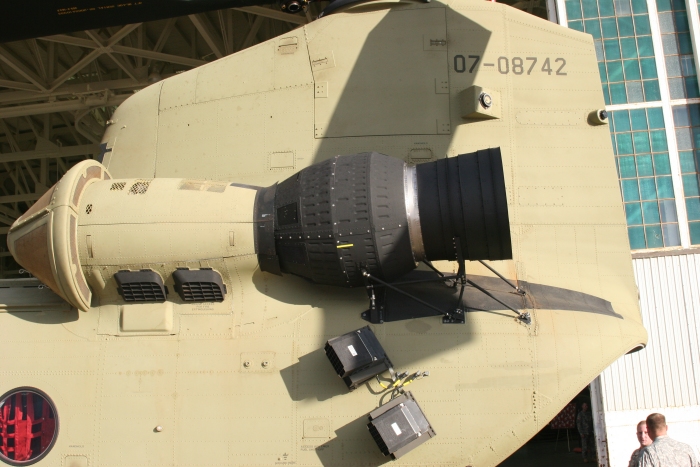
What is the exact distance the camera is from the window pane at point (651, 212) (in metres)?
10.2

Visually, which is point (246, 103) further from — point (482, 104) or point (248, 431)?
point (248, 431)

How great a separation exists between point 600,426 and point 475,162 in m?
5.96

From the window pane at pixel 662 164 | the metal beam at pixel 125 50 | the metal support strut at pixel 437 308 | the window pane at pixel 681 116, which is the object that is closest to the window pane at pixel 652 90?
the window pane at pixel 681 116

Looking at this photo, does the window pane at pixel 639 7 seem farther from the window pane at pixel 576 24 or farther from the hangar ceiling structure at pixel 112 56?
the hangar ceiling structure at pixel 112 56

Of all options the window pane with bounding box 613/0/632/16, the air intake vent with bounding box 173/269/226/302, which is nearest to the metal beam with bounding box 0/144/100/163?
the air intake vent with bounding box 173/269/226/302

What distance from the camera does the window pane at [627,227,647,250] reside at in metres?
10.1

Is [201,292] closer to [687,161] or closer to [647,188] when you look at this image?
[647,188]

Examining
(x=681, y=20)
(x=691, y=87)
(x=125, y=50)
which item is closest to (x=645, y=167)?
(x=691, y=87)

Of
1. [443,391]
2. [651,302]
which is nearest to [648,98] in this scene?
[651,302]

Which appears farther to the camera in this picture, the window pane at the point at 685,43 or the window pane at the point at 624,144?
the window pane at the point at 685,43

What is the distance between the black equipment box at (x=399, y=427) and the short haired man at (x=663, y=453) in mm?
1796

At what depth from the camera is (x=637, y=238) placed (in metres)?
10.2

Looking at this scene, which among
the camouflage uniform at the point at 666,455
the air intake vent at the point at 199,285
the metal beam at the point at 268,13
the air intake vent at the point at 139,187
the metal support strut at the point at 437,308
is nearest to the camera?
the camouflage uniform at the point at 666,455

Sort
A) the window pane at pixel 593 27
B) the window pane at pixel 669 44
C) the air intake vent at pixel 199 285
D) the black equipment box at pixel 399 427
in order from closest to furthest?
the black equipment box at pixel 399 427
the air intake vent at pixel 199 285
the window pane at pixel 669 44
the window pane at pixel 593 27
